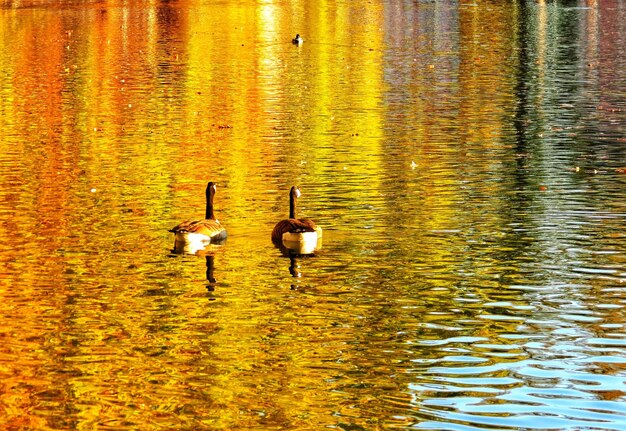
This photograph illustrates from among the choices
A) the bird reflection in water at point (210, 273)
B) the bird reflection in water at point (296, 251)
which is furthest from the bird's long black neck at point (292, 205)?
the bird reflection in water at point (210, 273)

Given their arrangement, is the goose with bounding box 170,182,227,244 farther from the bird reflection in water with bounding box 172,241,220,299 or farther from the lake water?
the lake water

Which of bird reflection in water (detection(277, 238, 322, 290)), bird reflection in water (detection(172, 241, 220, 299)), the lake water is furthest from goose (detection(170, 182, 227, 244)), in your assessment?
bird reflection in water (detection(277, 238, 322, 290))

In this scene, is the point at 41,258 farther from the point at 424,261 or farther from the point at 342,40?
the point at 342,40

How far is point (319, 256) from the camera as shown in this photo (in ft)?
79.2

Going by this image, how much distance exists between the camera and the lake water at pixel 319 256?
15.7 m

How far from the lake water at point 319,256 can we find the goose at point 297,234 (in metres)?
0.31

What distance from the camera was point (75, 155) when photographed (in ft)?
122

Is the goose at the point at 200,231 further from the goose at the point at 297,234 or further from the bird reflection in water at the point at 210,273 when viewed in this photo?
the goose at the point at 297,234

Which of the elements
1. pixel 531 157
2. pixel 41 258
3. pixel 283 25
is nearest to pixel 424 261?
pixel 41 258

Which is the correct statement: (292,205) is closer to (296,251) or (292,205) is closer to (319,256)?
(296,251)

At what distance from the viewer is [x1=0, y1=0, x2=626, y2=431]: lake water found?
15.7 m

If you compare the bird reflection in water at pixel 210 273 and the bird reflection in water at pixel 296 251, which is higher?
the bird reflection in water at pixel 296 251

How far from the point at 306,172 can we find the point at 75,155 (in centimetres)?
691

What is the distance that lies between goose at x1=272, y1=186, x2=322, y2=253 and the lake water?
0.31 m
